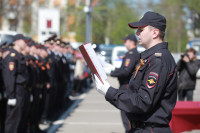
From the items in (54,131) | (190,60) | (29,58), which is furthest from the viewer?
(190,60)

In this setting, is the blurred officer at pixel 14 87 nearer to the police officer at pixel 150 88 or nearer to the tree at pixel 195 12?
the police officer at pixel 150 88

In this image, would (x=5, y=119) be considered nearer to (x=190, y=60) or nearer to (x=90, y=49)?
(x=90, y=49)

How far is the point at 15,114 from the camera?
8.08 m

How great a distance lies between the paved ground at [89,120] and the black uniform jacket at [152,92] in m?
4.61

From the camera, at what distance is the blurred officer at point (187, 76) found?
11.4 meters

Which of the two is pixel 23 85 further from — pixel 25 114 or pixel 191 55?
pixel 191 55

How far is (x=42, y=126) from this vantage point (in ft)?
35.6

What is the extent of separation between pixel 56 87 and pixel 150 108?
8754 mm

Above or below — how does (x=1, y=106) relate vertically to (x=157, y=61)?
below

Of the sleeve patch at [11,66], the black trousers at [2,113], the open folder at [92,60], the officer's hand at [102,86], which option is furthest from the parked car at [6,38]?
the officer's hand at [102,86]

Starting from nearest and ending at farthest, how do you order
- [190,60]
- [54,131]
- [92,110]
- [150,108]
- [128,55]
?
[150,108] → [128,55] → [54,131] → [190,60] → [92,110]

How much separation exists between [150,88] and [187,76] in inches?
313

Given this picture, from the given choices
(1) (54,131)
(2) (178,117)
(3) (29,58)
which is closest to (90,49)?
(2) (178,117)

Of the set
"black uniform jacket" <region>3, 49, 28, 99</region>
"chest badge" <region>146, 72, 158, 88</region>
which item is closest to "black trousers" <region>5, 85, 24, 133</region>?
"black uniform jacket" <region>3, 49, 28, 99</region>
